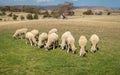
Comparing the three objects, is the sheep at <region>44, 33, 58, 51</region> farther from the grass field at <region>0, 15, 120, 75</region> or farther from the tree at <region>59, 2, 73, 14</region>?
the tree at <region>59, 2, 73, 14</region>

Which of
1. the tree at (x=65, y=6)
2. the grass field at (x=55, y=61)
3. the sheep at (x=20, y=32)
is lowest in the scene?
the tree at (x=65, y=6)

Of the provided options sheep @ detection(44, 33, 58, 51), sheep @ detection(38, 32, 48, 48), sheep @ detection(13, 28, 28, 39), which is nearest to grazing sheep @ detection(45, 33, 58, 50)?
sheep @ detection(44, 33, 58, 51)

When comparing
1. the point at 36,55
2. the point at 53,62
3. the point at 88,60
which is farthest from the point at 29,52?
the point at 88,60

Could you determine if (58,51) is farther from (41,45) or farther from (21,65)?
(21,65)

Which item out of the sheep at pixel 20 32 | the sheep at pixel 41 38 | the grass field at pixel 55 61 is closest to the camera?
the grass field at pixel 55 61

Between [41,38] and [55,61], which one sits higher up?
[41,38]

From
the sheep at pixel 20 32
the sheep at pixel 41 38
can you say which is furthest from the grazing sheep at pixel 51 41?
the sheep at pixel 20 32

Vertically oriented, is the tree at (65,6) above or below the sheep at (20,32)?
below

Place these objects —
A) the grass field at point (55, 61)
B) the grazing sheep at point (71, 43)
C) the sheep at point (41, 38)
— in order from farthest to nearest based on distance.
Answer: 1. the sheep at point (41, 38)
2. the grazing sheep at point (71, 43)
3. the grass field at point (55, 61)

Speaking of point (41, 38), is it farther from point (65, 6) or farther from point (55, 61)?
point (65, 6)

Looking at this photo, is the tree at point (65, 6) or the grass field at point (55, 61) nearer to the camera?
the grass field at point (55, 61)

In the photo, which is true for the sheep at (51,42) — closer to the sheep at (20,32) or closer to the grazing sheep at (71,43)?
the grazing sheep at (71,43)

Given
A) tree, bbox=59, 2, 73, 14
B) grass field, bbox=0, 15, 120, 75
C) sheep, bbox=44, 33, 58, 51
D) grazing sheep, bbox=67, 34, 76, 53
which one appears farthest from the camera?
tree, bbox=59, 2, 73, 14

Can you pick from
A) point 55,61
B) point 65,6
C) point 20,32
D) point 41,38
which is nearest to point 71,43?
point 55,61
